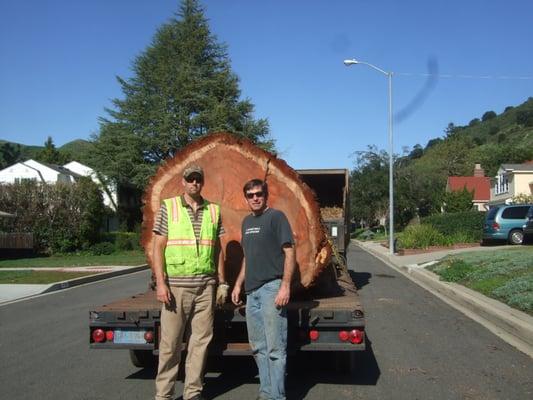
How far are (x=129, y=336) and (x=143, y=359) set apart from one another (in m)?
1.03

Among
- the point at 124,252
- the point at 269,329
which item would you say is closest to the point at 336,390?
the point at 269,329

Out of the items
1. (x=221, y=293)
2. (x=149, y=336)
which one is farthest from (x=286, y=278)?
(x=149, y=336)

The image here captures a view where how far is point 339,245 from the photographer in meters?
12.2

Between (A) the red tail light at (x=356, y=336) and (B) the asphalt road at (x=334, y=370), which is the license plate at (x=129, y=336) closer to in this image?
(B) the asphalt road at (x=334, y=370)

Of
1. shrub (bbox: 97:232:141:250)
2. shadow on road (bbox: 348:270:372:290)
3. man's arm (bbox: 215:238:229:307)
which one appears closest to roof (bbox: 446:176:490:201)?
shrub (bbox: 97:232:141:250)

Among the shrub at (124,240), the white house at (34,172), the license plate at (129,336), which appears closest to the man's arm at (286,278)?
the license plate at (129,336)

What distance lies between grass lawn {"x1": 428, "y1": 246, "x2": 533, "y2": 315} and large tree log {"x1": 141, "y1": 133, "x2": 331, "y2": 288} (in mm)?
5079

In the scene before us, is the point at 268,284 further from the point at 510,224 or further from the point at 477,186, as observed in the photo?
the point at 477,186

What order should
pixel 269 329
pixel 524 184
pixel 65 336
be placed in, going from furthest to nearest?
pixel 524 184, pixel 65 336, pixel 269 329

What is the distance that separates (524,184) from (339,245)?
40.5 meters

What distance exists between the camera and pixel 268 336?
15.3 ft

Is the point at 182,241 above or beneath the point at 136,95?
beneath

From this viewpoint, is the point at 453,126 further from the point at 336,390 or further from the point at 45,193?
the point at 336,390

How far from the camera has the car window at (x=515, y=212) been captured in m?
25.5
